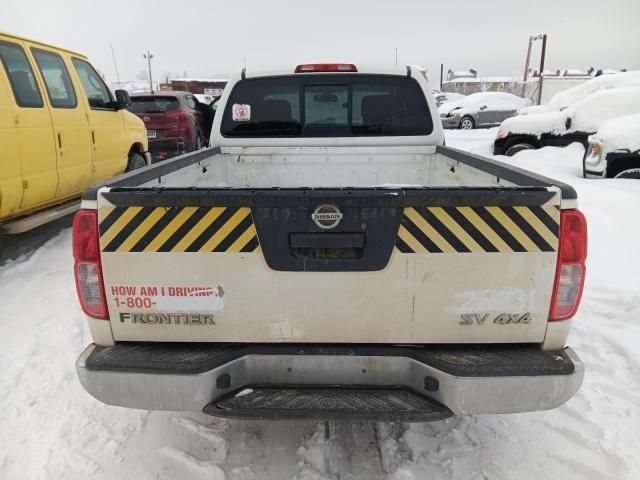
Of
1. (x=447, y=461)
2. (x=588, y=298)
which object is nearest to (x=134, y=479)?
(x=447, y=461)

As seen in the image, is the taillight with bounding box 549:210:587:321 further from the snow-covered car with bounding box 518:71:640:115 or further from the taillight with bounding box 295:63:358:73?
the snow-covered car with bounding box 518:71:640:115

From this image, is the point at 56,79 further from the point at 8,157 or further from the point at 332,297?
the point at 332,297

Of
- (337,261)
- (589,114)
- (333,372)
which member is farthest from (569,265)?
(589,114)

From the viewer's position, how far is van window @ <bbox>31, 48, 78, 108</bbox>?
571 cm

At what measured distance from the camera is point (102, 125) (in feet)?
22.5

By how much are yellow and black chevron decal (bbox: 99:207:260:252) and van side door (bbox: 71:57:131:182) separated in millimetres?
5102

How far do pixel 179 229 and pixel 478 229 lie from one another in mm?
1291

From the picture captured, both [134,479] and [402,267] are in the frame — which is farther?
[134,479]

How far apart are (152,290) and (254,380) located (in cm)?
63

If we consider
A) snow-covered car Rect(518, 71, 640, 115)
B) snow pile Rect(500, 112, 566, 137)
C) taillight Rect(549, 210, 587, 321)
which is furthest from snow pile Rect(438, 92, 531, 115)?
taillight Rect(549, 210, 587, 321)

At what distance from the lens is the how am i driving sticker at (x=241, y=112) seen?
14.1ft

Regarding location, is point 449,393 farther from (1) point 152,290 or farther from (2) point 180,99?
(2) point 180,99

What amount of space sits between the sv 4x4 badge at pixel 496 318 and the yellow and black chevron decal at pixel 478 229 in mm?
Answer: 295

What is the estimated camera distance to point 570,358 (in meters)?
2.15
